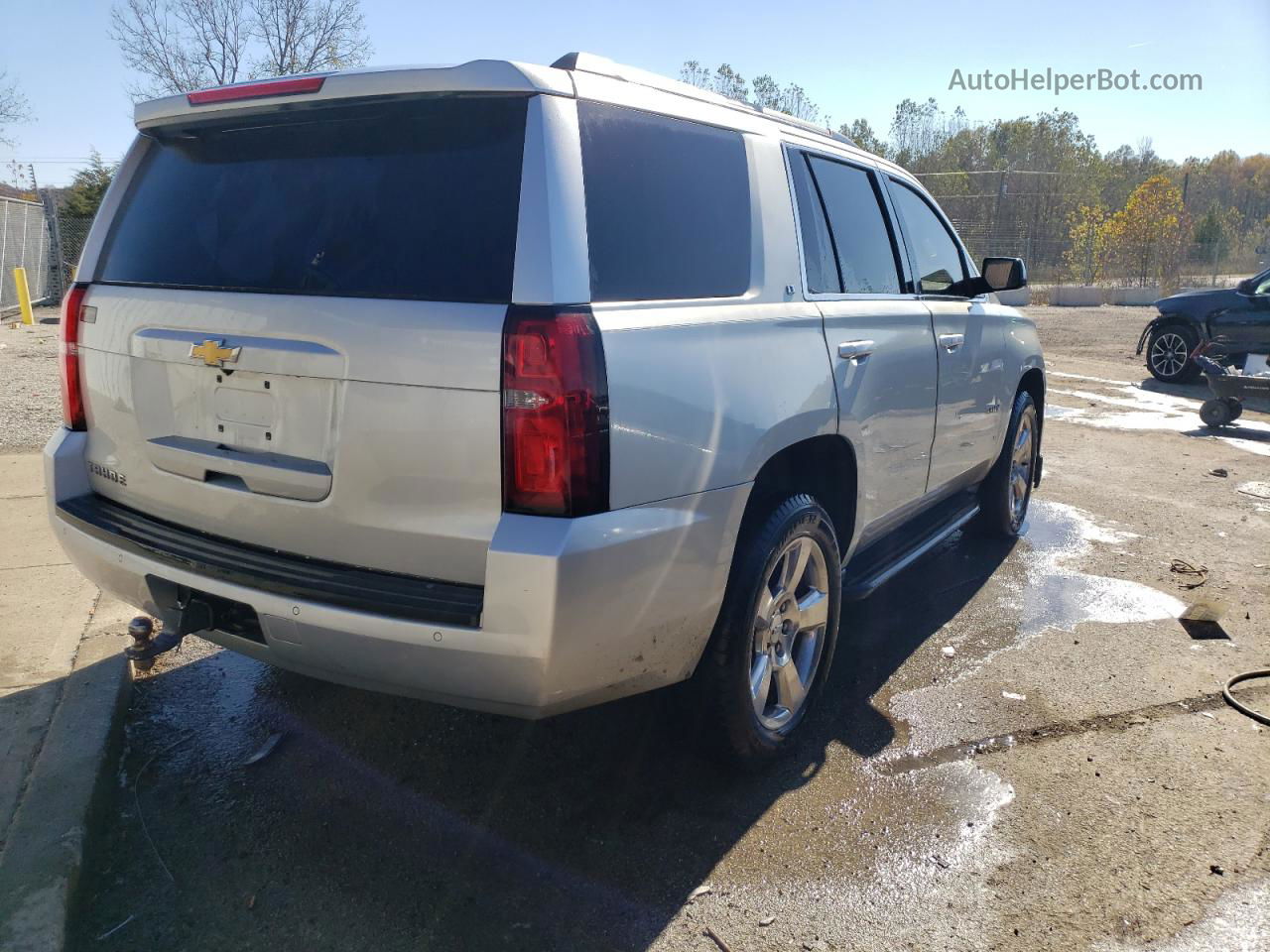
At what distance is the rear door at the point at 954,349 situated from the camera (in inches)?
172

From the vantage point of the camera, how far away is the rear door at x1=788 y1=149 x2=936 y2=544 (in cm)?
341

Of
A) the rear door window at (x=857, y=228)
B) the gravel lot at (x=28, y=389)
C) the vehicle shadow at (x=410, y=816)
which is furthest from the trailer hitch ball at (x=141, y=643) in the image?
the gravel lot at (x=28, y=389)

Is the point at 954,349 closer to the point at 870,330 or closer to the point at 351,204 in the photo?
the point at 870,330

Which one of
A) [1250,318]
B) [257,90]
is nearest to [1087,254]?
[1250,318]

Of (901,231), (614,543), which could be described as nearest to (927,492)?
(901,231)

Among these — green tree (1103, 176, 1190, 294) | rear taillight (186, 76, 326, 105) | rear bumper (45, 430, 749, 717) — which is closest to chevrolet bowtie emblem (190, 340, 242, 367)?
rear bumper (45, 430, 749, 717)

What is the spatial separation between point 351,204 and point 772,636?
1849 mm

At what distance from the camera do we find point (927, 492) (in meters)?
4.40

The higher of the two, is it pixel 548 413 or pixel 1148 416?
pixel 548 413

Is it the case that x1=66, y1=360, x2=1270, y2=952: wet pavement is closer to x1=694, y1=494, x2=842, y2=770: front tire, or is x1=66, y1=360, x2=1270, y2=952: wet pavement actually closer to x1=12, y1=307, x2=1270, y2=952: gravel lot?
x1=12, y1=307, x2=1270, y2=952: gravel lot

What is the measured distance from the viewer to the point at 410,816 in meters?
2.90

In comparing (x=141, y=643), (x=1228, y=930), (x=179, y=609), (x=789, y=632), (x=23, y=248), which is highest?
(x=23, y=248)

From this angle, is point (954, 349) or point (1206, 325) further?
point (1206, 325)

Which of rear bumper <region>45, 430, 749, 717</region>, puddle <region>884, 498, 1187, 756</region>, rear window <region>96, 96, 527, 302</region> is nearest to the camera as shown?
rear bumper <region>45, 430, 749, 717</region>
